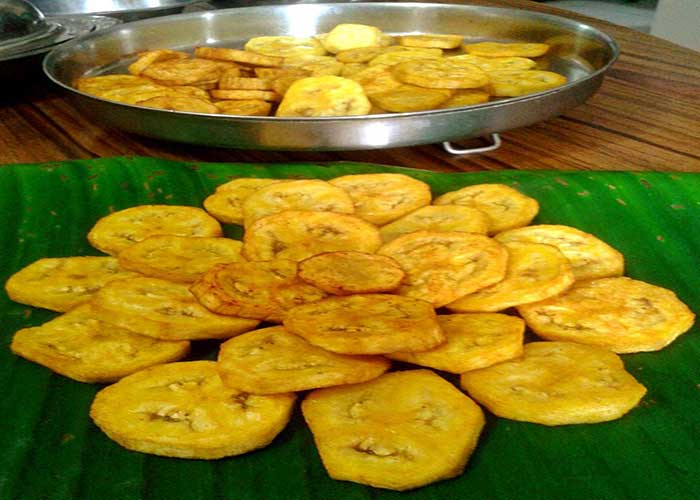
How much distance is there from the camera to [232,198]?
4.17ft

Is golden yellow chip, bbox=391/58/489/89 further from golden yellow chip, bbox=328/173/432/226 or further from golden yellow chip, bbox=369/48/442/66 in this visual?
golden yellow chip, bbox=328/173/432/226

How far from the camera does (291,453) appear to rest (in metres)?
0.77

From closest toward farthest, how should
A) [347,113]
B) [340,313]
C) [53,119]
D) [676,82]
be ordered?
[340,313], [347,113], [53,119], [676,82]

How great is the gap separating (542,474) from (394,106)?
0.97 m

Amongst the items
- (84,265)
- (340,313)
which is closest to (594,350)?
(340,313)

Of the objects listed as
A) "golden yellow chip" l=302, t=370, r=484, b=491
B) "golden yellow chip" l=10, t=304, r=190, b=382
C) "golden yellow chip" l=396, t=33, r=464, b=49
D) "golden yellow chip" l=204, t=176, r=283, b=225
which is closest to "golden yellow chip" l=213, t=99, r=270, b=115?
"golden yellow chip" l=204, t=176, r=283, b=225

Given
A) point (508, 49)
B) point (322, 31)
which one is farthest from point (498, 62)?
point (322, 31)

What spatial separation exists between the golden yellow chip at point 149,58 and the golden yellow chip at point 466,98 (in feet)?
2.29

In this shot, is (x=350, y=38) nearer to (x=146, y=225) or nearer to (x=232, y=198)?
(x=232, y=198)

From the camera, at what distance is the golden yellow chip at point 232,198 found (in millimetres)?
1236

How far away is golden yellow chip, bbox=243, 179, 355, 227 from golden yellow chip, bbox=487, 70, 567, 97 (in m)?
0.60

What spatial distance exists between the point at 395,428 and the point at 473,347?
6.2 inches

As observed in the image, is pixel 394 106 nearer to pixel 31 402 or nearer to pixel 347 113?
pixel 347 113

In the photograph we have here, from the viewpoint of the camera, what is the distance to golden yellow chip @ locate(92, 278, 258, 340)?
91cm
